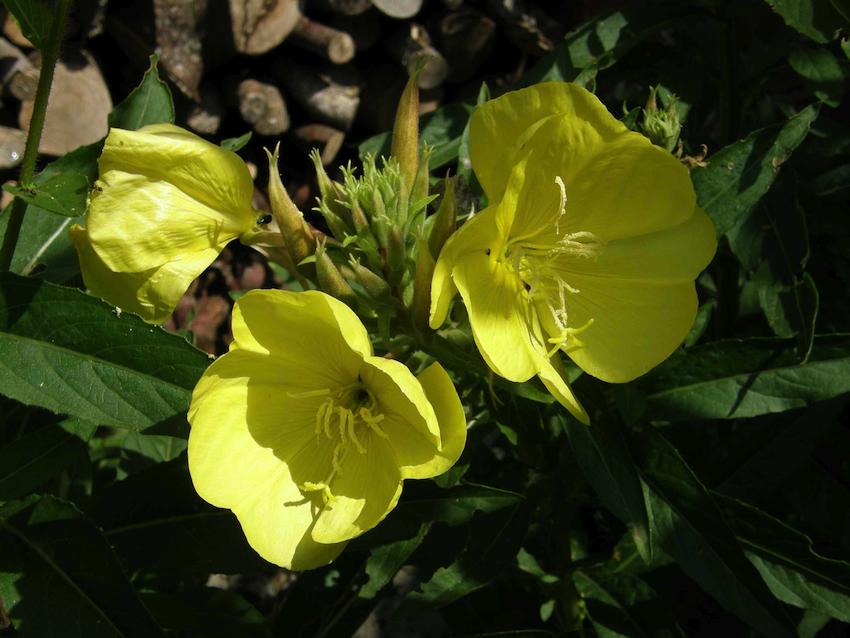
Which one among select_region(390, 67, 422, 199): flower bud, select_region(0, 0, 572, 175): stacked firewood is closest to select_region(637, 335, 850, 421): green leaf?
select_region(390, 67, 422, 199): flower bud

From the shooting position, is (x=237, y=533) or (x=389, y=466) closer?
(x=389, y=466)

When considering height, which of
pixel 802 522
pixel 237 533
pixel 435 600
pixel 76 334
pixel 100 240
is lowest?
pixel 802 522

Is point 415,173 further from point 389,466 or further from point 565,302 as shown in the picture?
→ point 389,466

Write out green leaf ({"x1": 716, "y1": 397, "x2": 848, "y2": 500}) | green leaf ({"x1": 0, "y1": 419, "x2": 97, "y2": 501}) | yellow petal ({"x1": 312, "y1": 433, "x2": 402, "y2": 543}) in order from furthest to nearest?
green leaf ({"x1": 716, "y1": 397, "x2": 848, "y2": 500}) < green leaf ({"x1": 0, "y1": 419, "x2": 97, "y2": 501}) < yellow petal ({"x1": 312, "y1": 433, "x2": 402, "y2": 543})

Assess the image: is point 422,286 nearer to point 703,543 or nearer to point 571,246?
point 571,246

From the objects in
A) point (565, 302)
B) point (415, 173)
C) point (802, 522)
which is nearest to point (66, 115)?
point (415, 173)

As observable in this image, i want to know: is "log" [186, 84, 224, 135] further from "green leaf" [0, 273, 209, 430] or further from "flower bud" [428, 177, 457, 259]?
"flower bud" [428, 177, 457, 259]
